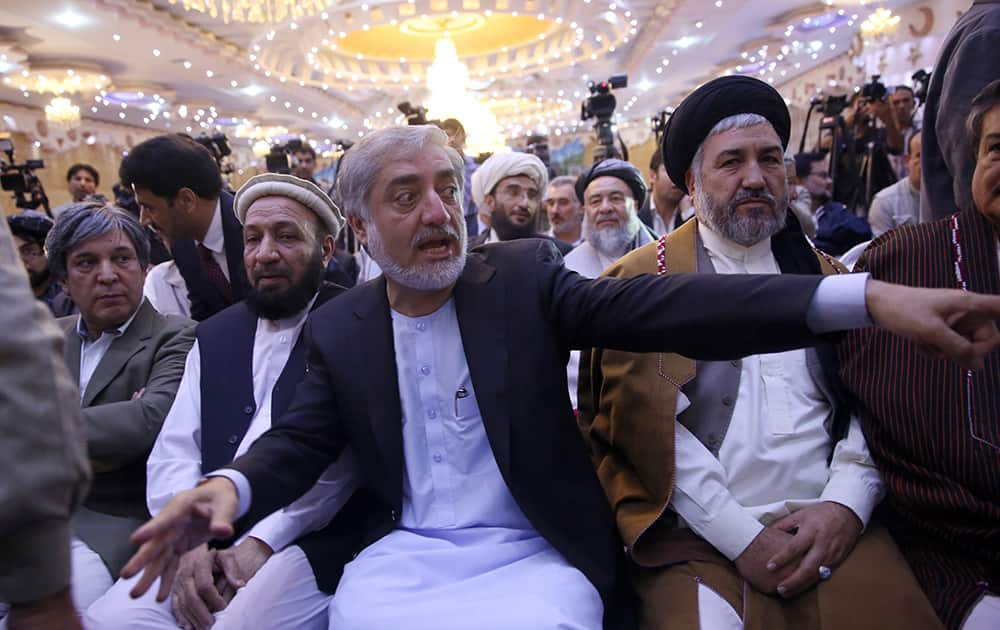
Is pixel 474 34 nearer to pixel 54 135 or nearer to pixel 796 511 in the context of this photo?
pixel 54 135

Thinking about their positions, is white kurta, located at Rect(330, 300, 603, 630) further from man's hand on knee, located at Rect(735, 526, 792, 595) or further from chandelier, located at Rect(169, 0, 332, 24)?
chandelier, located at Rect(169, 0, 332, 24)

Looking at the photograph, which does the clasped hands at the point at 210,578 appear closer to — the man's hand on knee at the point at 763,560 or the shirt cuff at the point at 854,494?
the man's hand on knee at the point at 763,560

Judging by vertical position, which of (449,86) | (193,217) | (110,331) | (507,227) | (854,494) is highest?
(449,86)

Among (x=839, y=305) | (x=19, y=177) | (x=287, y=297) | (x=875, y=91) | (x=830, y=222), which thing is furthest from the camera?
(x=19, y=177)

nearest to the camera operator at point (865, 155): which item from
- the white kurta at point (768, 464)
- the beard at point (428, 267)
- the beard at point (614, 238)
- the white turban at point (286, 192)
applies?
the beard at point (614, 238)

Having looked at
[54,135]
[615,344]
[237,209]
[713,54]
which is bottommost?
[615,344]

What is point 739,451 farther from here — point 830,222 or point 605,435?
point 830,222

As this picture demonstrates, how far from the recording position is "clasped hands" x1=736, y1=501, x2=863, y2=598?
150 centimetres

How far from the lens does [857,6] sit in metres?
10.4

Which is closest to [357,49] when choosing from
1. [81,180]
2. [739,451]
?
[81,180]

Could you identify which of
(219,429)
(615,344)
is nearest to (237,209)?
(219,429)

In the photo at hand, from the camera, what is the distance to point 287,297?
223 cm

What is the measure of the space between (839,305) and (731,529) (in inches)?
23.3

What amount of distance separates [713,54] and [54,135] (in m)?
13.9
